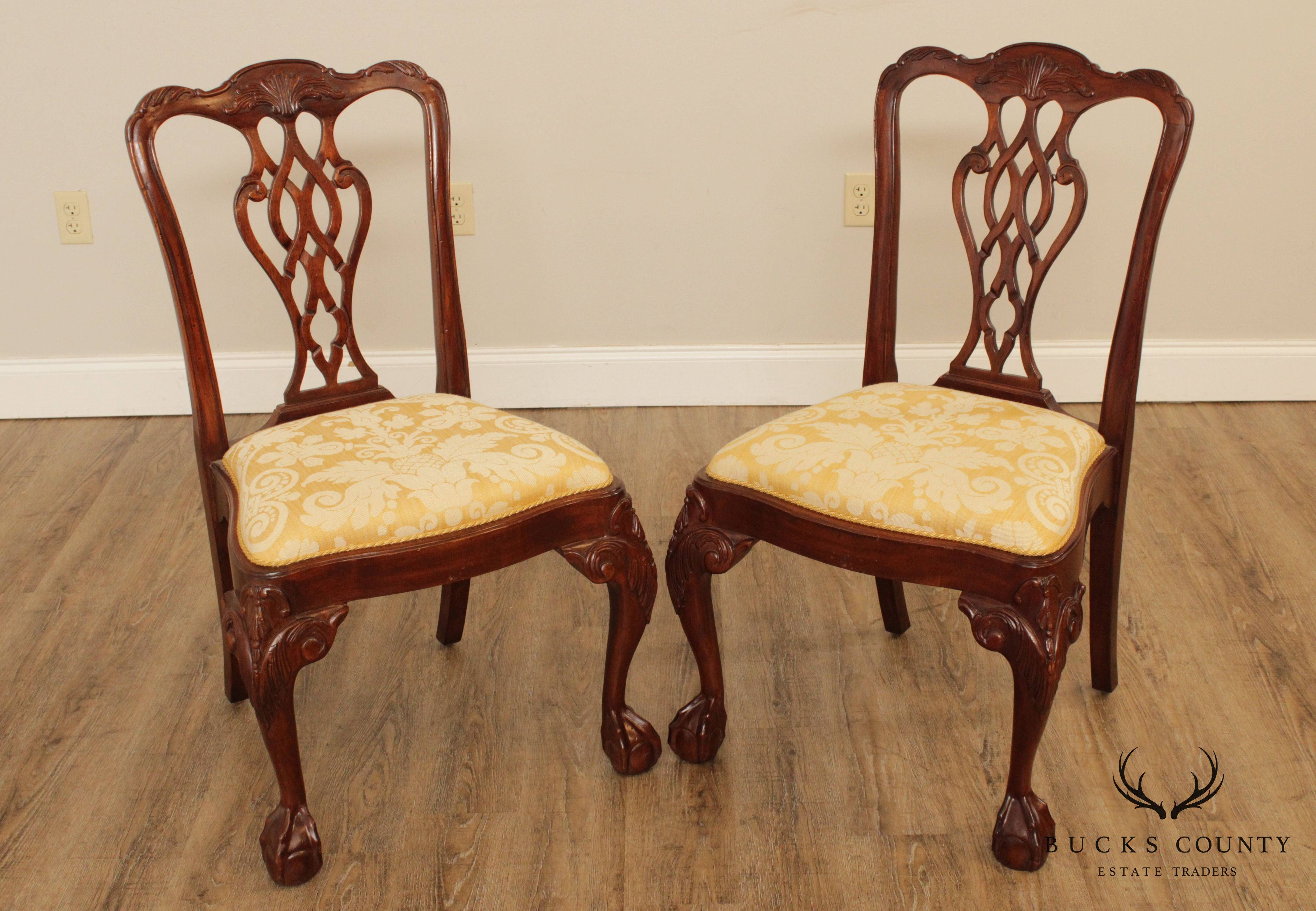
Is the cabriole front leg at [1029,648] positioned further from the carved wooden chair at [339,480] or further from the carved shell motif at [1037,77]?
the carved shell motif at [1037,77]

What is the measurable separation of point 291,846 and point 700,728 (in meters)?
0.52

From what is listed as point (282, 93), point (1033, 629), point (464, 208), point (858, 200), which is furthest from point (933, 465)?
point (464, 208)

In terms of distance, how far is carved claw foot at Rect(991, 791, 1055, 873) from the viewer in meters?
1.34

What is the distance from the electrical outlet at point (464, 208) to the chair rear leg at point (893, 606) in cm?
129

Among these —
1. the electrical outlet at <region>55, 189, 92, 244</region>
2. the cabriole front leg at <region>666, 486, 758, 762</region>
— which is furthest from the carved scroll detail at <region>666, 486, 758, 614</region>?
the electrical outlet at <region>55, 189, 92, 244</region>

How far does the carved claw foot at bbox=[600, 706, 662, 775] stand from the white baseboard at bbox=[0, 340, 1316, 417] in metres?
1.31


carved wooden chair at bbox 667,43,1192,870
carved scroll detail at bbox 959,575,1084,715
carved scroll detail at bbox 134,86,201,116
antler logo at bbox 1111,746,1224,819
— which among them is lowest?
antler logo at bbox 1111,746,1224,819

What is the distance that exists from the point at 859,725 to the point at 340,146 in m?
1.70

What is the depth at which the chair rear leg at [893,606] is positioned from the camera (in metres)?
1.78

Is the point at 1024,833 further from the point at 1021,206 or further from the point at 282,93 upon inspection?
the point at 282,93

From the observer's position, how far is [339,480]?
1315 millimetres

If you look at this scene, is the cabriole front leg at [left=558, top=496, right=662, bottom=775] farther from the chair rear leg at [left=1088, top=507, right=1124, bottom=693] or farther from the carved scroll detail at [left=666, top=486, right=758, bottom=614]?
the chair rear leg at [left=1088, top=507, right=1124, bottom=693]

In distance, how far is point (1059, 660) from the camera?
1258mm

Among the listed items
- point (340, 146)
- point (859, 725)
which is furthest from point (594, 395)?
point (859, 725)
